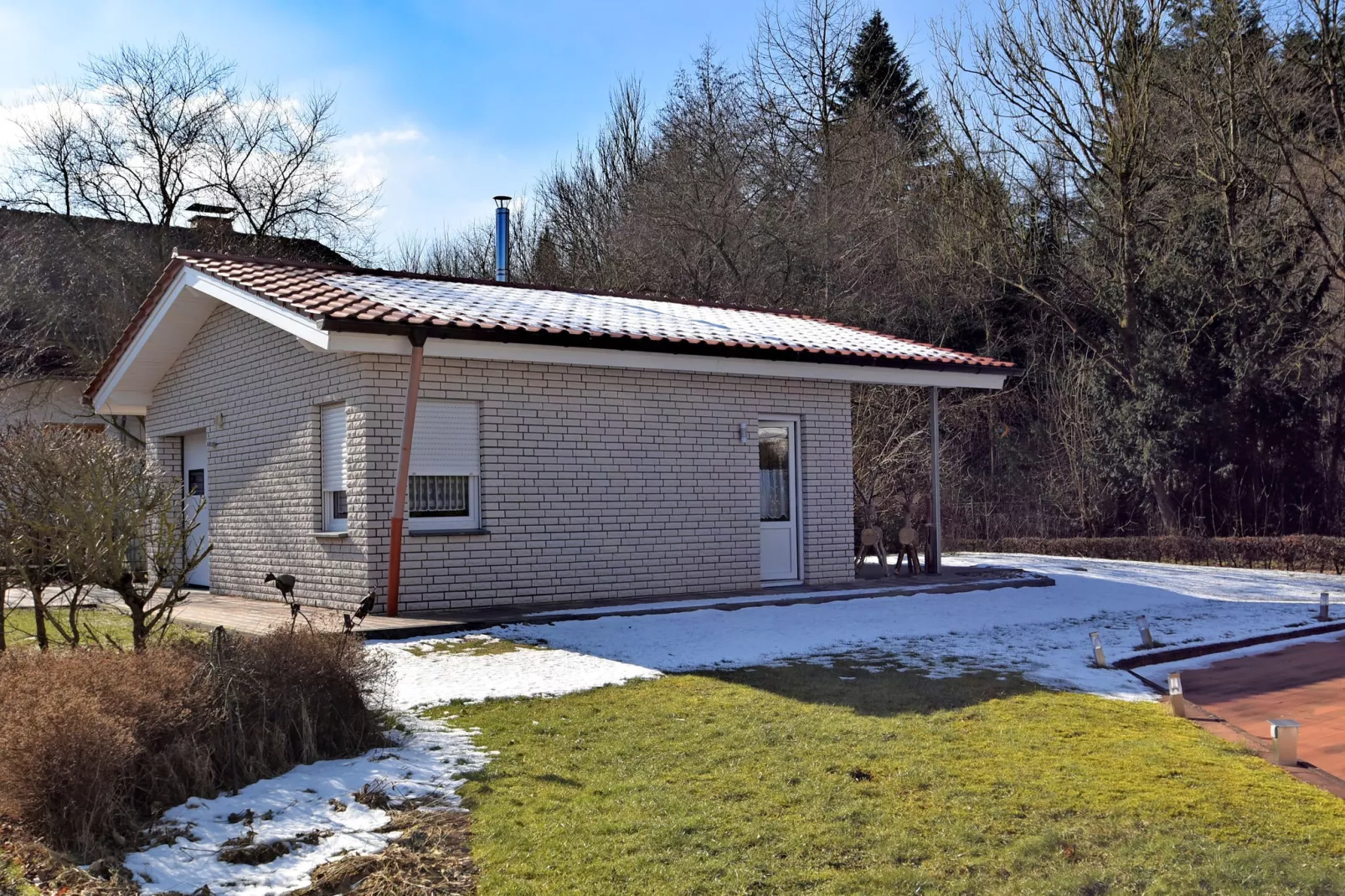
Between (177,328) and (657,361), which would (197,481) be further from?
(657,361)

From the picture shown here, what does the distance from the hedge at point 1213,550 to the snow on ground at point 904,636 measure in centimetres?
320

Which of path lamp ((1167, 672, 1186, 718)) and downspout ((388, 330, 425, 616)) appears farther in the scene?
downspout ((388, 330, 425, 616))

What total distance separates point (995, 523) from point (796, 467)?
13561 mm

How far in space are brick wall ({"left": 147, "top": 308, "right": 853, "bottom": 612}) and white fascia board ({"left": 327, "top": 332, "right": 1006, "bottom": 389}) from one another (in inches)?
14.3

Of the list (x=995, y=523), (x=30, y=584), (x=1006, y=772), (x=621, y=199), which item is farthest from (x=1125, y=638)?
(x=621, y=199)

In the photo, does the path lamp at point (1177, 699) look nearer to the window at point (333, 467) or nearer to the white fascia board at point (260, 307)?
the white fascia board at point (260, 307)

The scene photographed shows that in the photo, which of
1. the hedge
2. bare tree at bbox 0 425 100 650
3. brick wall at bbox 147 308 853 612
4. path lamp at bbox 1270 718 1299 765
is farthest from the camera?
the hedge

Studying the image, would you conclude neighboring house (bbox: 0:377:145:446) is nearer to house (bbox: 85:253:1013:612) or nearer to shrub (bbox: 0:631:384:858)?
house (bbox: 85:253:1013:612)

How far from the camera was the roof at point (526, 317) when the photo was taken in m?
11.6

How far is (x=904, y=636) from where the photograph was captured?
11.9 m

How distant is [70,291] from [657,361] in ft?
67.1

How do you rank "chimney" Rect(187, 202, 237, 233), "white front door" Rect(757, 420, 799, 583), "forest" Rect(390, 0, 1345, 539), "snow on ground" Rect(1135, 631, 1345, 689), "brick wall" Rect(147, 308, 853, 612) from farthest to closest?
"chimney" Rect(187, 202, 237, 233)
"forest" Rect(390, 0, 1345, 539)
"white front door" Rect(757, 420, 799, 583)
"brick wall" Rect(147, 308, 853, 612)
"snow on ground" Rect(1135, 631, 1345, 689)

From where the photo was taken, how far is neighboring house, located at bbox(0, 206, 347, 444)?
24.4 meters

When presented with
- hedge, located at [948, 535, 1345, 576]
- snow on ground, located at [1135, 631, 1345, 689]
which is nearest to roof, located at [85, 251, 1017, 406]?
snow on ground, located at [1135, 631, 1345, 689]
